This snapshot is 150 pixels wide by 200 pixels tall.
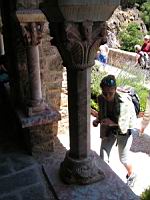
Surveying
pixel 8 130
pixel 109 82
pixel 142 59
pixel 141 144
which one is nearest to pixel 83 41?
pixel 109 82

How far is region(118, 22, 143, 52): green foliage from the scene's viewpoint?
621 inches

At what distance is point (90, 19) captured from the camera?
2482 millimetres

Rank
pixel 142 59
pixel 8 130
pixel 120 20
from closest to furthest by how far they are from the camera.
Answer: pixel 8 130 → pixel 142 59 → pixel 120 20

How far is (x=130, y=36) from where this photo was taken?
634 inches

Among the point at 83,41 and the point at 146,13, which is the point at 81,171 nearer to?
the point at 83,41

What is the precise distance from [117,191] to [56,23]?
4.89ft

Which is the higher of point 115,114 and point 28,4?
Result: point 28,4

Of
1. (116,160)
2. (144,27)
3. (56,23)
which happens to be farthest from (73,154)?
(144,27)

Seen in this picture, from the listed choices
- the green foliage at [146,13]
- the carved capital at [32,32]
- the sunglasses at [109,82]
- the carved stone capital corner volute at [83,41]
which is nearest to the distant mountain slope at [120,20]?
the green foliage at [146,13]

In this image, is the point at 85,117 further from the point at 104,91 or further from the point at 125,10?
the point at 125,10

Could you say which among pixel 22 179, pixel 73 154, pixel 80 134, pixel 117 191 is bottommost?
pixel 22 179

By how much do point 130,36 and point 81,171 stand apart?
1376 cm

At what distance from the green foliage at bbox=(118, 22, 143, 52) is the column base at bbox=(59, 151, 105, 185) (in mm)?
12996

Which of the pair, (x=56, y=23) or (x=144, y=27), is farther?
(x=144, y=27)
